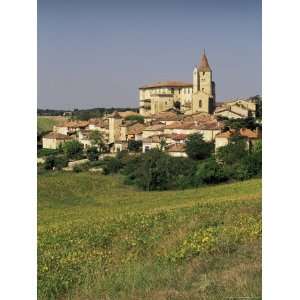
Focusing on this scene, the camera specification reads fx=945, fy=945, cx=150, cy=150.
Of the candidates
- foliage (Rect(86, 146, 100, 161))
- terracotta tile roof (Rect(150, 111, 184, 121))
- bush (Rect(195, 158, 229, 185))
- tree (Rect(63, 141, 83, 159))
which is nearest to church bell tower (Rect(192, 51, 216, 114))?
terracotta tile roof (Rect(150, 111, 184, 121))

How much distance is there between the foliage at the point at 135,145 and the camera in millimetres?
6203

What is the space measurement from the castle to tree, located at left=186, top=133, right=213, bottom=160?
0.18 metres

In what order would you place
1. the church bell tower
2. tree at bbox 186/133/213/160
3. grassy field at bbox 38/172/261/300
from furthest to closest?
1. tree at bbox 186/133/213/160
2. the church bell tower
3. grassy field at bbox 38/172/261/300

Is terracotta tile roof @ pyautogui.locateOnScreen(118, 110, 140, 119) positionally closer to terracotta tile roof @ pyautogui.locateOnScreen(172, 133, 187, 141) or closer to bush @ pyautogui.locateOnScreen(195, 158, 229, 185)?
terracotta tile roof @ pyautogui.locateOnScreen(172, 133, 187, 141)

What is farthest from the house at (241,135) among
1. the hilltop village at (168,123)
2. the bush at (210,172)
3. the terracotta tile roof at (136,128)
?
the terracotta tile roof at (136,128)

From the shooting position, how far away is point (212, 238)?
6.20 m

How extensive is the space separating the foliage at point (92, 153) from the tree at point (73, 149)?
0.18 ft

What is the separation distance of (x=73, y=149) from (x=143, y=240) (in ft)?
2.52

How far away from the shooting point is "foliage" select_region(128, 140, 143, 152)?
620 cm

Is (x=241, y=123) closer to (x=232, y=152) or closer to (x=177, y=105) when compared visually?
(x=232, y=152)
